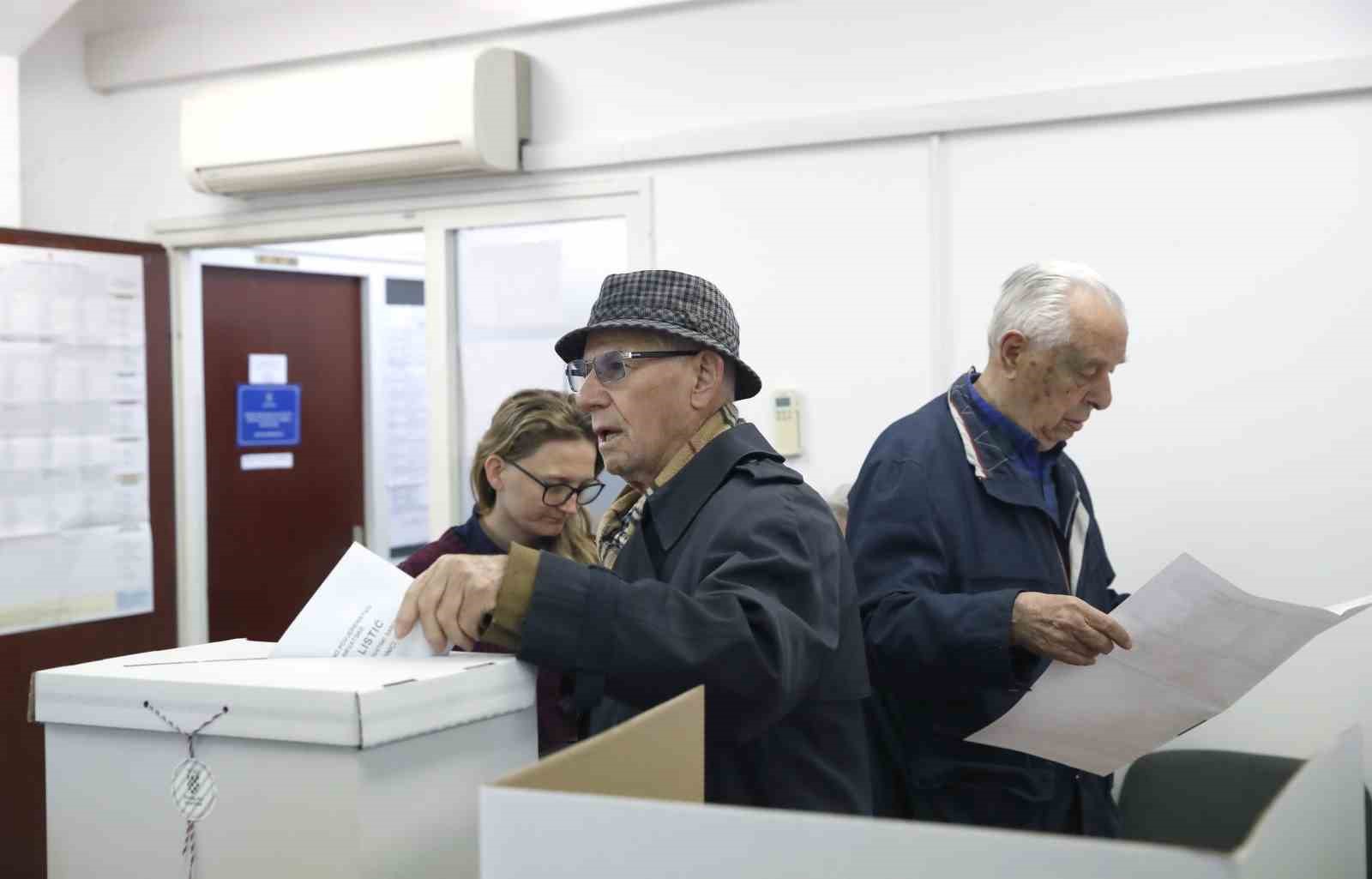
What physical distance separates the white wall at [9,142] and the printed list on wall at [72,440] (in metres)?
0.28

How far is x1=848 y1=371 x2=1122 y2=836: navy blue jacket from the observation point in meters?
1.65

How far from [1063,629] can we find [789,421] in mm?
1577

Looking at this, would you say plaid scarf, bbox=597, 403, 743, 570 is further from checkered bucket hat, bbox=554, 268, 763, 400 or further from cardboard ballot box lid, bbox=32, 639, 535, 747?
cardboard ballot box lid, bbox=32, 639, 535, 747

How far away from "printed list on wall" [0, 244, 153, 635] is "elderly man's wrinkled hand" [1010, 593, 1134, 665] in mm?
2820

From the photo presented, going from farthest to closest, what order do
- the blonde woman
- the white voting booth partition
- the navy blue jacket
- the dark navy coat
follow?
the blonde woman → the navy blue jacket → the dark navy coat → the white voting booth partition

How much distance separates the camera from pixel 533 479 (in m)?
2.18

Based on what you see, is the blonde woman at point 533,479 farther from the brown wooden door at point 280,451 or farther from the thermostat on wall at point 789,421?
the brown wooden door at point 280,451

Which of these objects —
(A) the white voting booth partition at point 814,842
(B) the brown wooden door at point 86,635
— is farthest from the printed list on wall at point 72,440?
(A) the white voting booth partition at point 814,842

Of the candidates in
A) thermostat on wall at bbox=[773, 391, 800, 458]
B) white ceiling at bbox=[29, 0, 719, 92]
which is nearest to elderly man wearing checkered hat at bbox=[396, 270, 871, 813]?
thermostat on wall at bbox=[773, 391, 800, 458]

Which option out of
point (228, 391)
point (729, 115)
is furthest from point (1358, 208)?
point (228, 391)

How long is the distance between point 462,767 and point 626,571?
1.45 ft

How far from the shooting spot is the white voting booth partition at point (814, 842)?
0.58m

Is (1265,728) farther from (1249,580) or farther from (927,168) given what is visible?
(927,168)


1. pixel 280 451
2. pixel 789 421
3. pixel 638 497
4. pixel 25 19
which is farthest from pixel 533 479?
pixel 280 451
